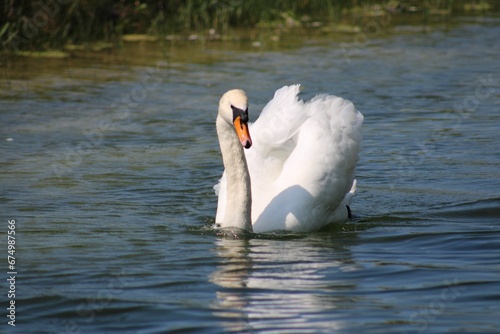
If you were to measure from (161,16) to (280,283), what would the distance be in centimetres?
1213

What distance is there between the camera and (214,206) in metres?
8.52

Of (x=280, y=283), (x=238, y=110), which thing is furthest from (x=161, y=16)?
(x=280, y=283)

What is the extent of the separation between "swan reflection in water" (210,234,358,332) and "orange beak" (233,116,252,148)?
740 millimetres

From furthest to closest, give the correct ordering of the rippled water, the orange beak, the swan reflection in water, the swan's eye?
the swan's eye, the orange beak, the rippled water, the swan reflection in water

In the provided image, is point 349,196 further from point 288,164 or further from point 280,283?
point 280,283

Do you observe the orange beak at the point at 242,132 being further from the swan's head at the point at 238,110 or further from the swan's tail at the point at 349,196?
the swan's tail at the point at 349,196

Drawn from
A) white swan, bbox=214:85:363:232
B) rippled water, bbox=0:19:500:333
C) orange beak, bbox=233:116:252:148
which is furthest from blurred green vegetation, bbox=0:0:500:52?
orange beak, bbox=233:116:252:148

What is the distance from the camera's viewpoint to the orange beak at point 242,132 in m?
6.68

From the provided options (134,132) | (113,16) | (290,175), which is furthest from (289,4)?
(290,175)

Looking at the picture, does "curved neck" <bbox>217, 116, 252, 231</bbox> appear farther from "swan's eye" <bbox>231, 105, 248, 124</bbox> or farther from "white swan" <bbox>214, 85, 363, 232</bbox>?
"swan's eye" <bbox>231, 105, 248, 124</bbox>

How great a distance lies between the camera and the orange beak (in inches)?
263

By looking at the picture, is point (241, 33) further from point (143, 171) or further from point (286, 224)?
point (286, 224)

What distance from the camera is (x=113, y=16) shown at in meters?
17.3

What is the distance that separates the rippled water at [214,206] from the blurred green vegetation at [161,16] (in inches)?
27.9
